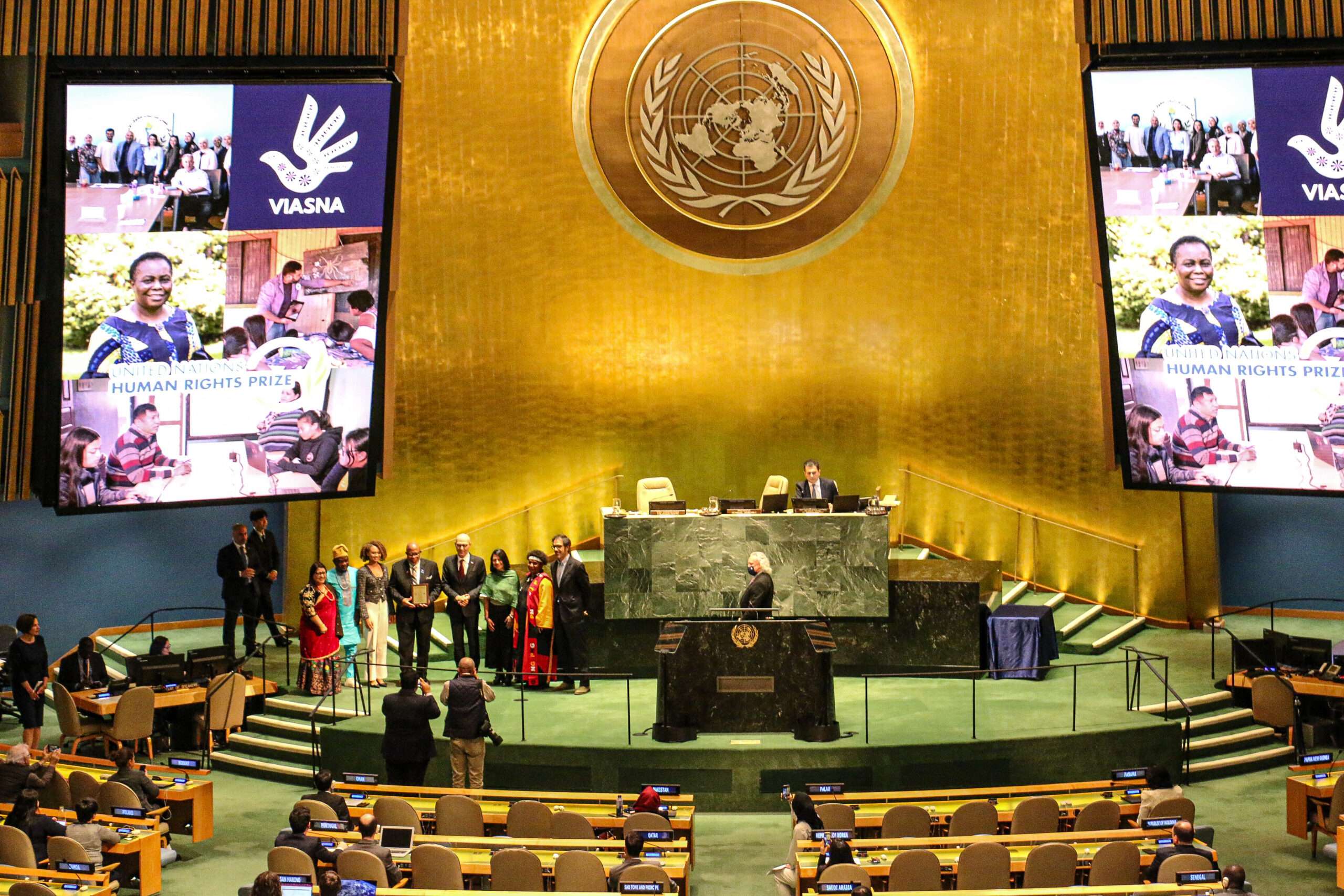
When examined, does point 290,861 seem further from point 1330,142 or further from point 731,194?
point 1330,142

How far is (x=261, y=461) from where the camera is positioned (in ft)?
46.2

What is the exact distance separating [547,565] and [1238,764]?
19.8 ft

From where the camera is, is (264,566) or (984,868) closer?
(984,868)

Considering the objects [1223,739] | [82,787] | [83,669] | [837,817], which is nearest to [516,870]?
[837,817]

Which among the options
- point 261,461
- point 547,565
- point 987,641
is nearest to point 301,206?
Answer: point 261,461

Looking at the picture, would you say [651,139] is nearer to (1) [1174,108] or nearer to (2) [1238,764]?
(1) [1174,108]

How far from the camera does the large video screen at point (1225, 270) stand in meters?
13.6

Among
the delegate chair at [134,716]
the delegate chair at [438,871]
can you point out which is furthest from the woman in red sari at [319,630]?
the delegate chair at [438,871]

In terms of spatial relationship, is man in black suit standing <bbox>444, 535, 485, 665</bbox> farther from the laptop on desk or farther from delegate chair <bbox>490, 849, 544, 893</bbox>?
delegate chair <bbox>490, 849, 544, 893</bbox>

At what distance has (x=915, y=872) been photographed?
8539 millimetres

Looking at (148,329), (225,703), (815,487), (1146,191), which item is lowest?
(225,703)

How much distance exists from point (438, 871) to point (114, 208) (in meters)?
7.56

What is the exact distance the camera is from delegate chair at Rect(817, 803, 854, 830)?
9609 millimetres

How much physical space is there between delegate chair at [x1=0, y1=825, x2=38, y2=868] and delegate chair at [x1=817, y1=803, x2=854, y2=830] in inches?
182
